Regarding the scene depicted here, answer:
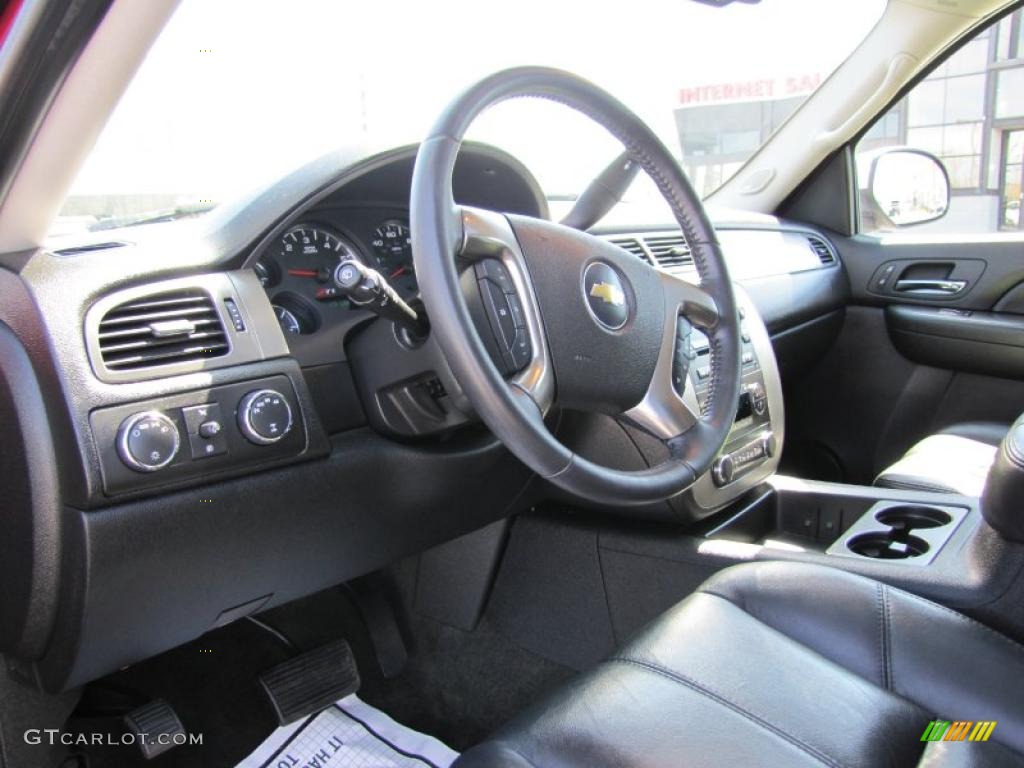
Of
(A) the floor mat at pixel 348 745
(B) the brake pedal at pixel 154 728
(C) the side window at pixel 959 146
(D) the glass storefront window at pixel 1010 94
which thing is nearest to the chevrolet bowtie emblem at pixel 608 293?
(A) the floor mat at pixel 348 745

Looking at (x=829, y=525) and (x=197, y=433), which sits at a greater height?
(x=197, y=433)

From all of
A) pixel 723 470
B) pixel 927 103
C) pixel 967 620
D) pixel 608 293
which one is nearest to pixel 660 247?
pixel 723 470

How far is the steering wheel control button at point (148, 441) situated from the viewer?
1.12 meters

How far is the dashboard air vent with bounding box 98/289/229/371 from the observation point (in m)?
1.15

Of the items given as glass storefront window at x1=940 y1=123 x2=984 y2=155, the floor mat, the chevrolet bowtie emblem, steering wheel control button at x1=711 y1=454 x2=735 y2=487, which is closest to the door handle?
glass storefront window at x1=940 y1=123 x2=984 y2=155

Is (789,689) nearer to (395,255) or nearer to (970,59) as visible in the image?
(395,255)

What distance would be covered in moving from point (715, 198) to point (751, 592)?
1876 mm

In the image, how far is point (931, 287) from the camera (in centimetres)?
261

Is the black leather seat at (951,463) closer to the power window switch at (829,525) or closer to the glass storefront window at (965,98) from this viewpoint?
the power window switch at (829,525)

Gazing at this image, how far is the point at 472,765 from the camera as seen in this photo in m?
1.01

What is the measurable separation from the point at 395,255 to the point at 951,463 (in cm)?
121

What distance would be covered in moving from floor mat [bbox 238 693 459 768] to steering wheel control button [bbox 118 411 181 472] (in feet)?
2.60

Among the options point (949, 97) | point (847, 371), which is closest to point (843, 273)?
point (847, 371)

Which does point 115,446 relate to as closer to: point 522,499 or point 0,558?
point 0,558
